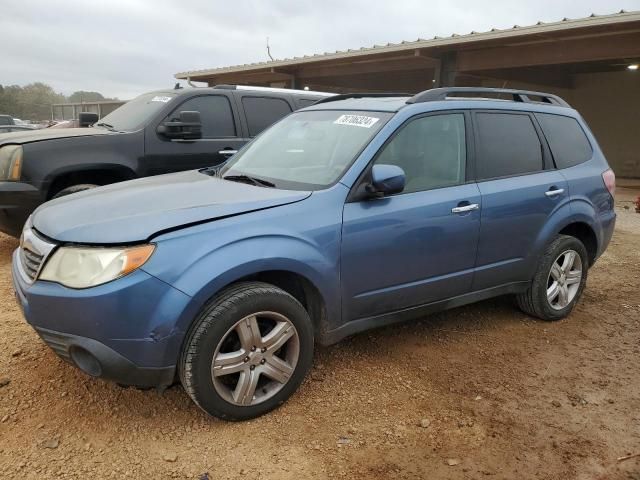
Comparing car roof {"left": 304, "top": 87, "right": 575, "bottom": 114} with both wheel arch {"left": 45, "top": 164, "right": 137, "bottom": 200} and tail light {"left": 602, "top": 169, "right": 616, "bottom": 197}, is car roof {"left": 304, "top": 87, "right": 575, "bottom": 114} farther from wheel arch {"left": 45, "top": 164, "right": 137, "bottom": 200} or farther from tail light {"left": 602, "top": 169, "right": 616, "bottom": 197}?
wheel arch {"left": 45, "top": 164, "right": 137, "bottom": 200}

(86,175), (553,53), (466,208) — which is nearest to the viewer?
(466,208)

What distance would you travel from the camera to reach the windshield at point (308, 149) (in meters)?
3.16

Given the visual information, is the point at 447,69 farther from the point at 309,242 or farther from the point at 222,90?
the point at 309,242

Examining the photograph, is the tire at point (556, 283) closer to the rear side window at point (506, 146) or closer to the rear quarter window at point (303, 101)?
the rear side window at point (506, 146)

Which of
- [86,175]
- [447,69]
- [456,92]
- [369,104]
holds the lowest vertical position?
[86,175]

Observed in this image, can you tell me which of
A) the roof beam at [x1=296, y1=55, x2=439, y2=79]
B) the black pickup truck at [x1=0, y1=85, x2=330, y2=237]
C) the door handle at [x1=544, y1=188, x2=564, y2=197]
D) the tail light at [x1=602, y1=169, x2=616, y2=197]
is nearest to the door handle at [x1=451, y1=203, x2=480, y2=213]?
the door handle at [x1=544, y1=188, x2=564, y2=197]

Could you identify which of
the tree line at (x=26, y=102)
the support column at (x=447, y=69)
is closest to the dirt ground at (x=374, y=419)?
the support column at (x=447, y=69)

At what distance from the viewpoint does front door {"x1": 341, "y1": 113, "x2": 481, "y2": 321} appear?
9.83ft

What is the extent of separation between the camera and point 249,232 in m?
2.62

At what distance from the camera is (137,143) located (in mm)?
5531

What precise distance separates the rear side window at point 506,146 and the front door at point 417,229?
0.17 meters

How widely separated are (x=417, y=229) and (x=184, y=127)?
3373mm

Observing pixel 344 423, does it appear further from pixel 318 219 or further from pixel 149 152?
pixel 149 152

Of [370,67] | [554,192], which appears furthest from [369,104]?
[370,67]
